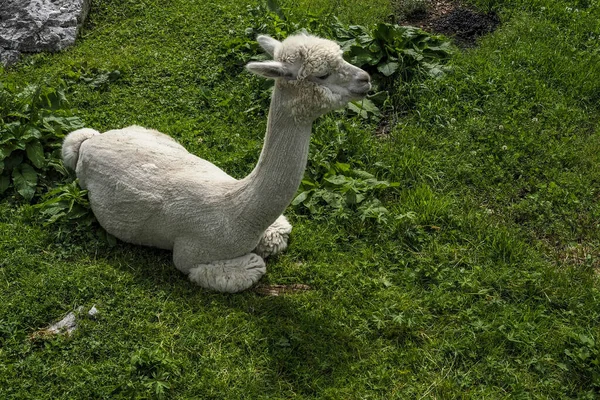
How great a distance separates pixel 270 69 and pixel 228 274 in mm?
1561

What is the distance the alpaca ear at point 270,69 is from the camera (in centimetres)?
383

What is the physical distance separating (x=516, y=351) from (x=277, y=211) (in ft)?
6.17

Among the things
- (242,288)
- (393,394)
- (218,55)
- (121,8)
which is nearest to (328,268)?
(242,288)

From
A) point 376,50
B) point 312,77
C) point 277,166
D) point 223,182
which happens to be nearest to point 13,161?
point 223,182

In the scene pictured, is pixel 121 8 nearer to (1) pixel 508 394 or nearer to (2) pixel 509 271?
(2) pixel 509 271

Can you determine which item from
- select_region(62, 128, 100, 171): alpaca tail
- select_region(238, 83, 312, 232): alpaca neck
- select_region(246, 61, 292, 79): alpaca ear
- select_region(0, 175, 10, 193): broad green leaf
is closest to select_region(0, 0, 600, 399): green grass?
select_region(0, 175, 10, 193): broad green leaf

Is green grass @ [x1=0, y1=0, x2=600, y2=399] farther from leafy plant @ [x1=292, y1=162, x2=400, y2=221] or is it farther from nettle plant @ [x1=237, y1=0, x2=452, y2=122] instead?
nettle plant @ [x1=237, y1=0, x2=452, y2=122]

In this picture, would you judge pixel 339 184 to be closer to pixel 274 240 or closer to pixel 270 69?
pixel 274 240

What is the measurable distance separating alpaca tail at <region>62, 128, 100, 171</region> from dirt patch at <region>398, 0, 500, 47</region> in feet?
14.3

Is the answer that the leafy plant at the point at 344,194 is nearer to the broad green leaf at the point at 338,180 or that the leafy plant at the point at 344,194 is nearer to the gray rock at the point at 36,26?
the broad green leaf at the point at 338,180

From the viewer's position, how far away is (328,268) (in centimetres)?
487

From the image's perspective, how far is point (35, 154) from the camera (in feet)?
17.8

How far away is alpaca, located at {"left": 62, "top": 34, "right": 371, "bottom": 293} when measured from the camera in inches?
156

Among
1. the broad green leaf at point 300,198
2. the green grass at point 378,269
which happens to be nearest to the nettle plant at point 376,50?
the green grass at point 378,269
